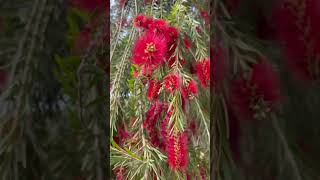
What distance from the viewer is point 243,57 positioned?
9.0 inches

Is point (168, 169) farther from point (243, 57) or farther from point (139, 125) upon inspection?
point (243, 57)

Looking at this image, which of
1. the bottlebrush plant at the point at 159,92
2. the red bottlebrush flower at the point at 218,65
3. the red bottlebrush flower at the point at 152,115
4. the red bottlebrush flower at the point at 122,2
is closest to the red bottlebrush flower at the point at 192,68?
the bottlebrush plant at the point at 159,92

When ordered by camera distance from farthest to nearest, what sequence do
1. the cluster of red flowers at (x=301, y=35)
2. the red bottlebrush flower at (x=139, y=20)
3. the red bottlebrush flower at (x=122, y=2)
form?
the red bottlebrush flower at (x=139, y=20)
the red bottlebrush flower at (x=122, y=2)
the cluster of red flowers at (x=301, y=35)

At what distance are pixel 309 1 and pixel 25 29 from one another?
17cm

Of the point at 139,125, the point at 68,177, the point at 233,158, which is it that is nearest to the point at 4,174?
the point at 68,177

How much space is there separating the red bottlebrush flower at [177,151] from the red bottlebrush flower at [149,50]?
0.18 meters

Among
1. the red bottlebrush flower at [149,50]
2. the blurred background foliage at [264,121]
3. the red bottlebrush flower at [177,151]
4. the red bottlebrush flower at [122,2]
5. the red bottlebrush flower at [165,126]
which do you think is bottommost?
the red bottlebrush flower at [177,151]

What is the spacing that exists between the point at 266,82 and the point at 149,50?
2.00 feet

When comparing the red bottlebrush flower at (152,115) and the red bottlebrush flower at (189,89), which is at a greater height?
the red bottlebrush flower at (189,89)

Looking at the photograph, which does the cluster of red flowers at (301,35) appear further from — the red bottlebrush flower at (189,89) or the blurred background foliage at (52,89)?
the red bottlebrush flower at (189,89)

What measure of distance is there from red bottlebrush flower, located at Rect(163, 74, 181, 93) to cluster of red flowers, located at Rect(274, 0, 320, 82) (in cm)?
61

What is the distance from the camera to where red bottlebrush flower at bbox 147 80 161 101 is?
0.84 m

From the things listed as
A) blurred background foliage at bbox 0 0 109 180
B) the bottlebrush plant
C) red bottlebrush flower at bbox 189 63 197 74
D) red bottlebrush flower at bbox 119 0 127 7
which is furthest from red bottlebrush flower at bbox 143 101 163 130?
blurred background foliage at bbox 0 0 109 180

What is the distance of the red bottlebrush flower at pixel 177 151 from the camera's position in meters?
0.82
